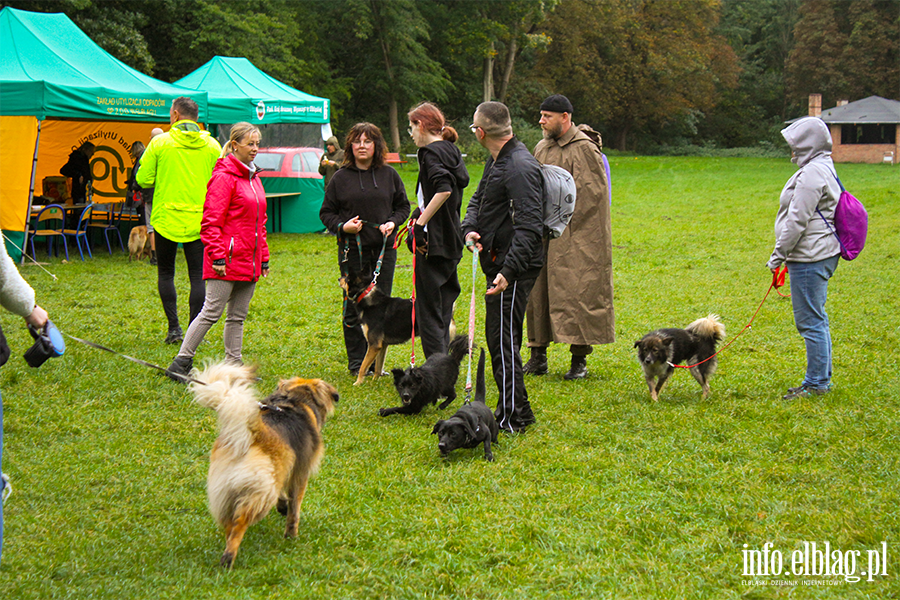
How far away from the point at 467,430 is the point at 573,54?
44778 millimetres

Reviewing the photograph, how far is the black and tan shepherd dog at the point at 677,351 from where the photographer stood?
5512 millimetres

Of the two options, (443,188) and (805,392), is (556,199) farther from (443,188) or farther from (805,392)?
(805,392)

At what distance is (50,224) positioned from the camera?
13.0 meters

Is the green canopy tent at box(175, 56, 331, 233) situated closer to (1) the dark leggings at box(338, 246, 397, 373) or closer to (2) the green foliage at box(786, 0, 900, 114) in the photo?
(1) the dark leggings at box(338, 246, 397, 373)

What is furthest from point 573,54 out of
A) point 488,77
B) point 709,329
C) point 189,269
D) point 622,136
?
point 709,329

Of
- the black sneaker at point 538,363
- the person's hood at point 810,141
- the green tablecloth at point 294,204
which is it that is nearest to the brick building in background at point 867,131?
the green tablecloth at point 294,204

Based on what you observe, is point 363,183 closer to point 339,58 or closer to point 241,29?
point 241,29

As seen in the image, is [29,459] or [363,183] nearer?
[29,459]

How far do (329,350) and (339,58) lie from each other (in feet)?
112

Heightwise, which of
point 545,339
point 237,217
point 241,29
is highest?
point 241,29

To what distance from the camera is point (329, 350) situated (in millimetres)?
7184

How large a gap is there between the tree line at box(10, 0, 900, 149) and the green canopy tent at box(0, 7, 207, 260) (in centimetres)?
1106

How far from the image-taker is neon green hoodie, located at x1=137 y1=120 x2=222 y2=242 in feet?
21.0

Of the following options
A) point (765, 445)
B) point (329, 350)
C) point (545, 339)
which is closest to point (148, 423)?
point (329, 350)
